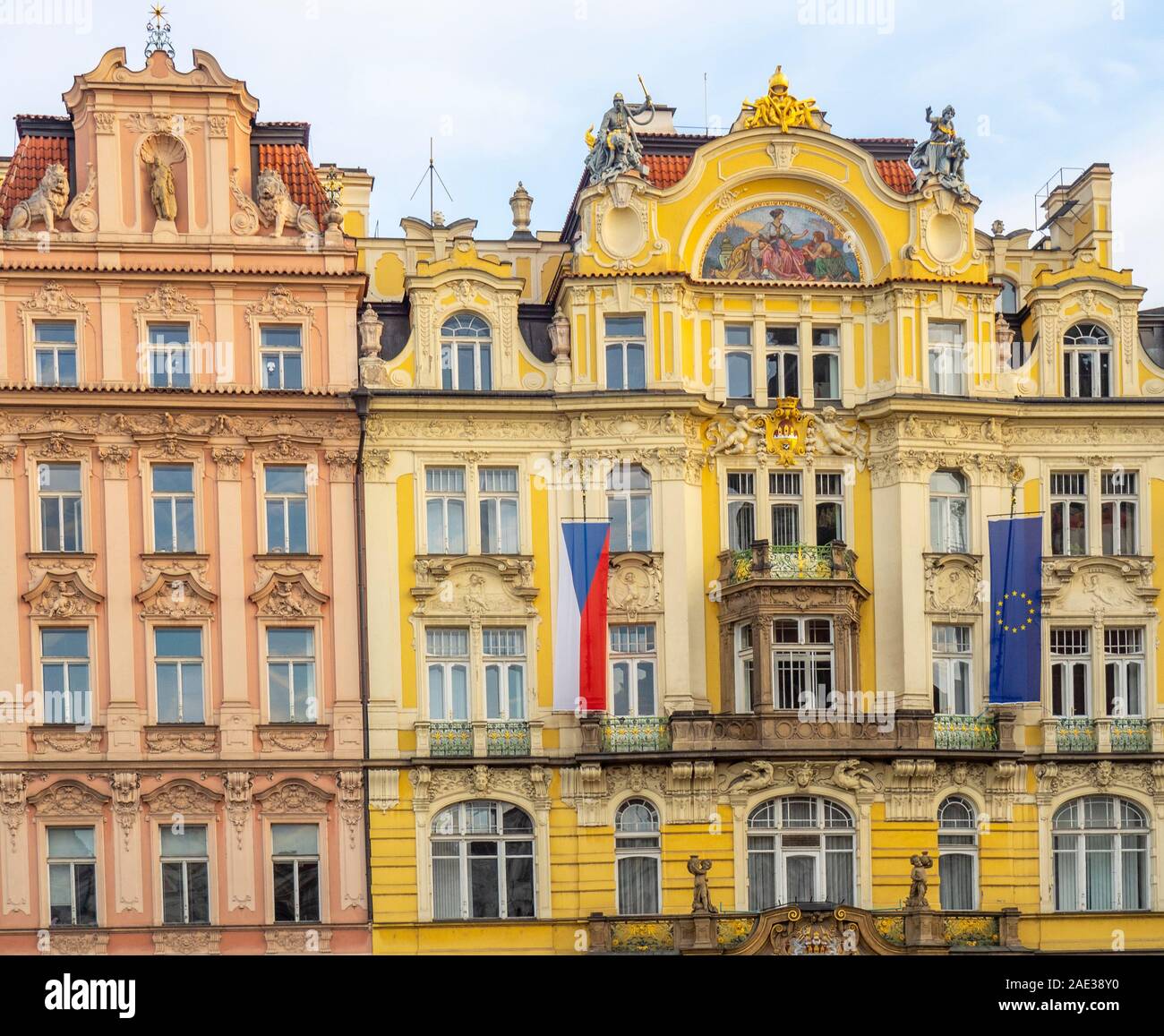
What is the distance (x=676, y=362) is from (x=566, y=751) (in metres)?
9.12

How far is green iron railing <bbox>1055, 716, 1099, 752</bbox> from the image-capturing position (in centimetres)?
4303

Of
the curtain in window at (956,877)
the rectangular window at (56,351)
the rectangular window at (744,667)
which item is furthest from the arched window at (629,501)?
the rectangular window at (56,351)

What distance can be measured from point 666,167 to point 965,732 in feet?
49.0

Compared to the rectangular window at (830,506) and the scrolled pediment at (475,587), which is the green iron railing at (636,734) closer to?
the scrolled pediment at (475,587)

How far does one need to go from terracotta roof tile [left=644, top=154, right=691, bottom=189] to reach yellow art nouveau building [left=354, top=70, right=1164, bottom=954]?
3.7 inches

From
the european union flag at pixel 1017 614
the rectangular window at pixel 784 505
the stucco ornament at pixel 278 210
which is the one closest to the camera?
the european union flag at pixel 1017 614

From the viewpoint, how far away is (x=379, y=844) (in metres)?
41.3

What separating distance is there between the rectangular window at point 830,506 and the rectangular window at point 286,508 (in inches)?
459

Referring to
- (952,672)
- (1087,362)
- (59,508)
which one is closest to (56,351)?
(59,508)

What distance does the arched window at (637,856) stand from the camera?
41812 mm
